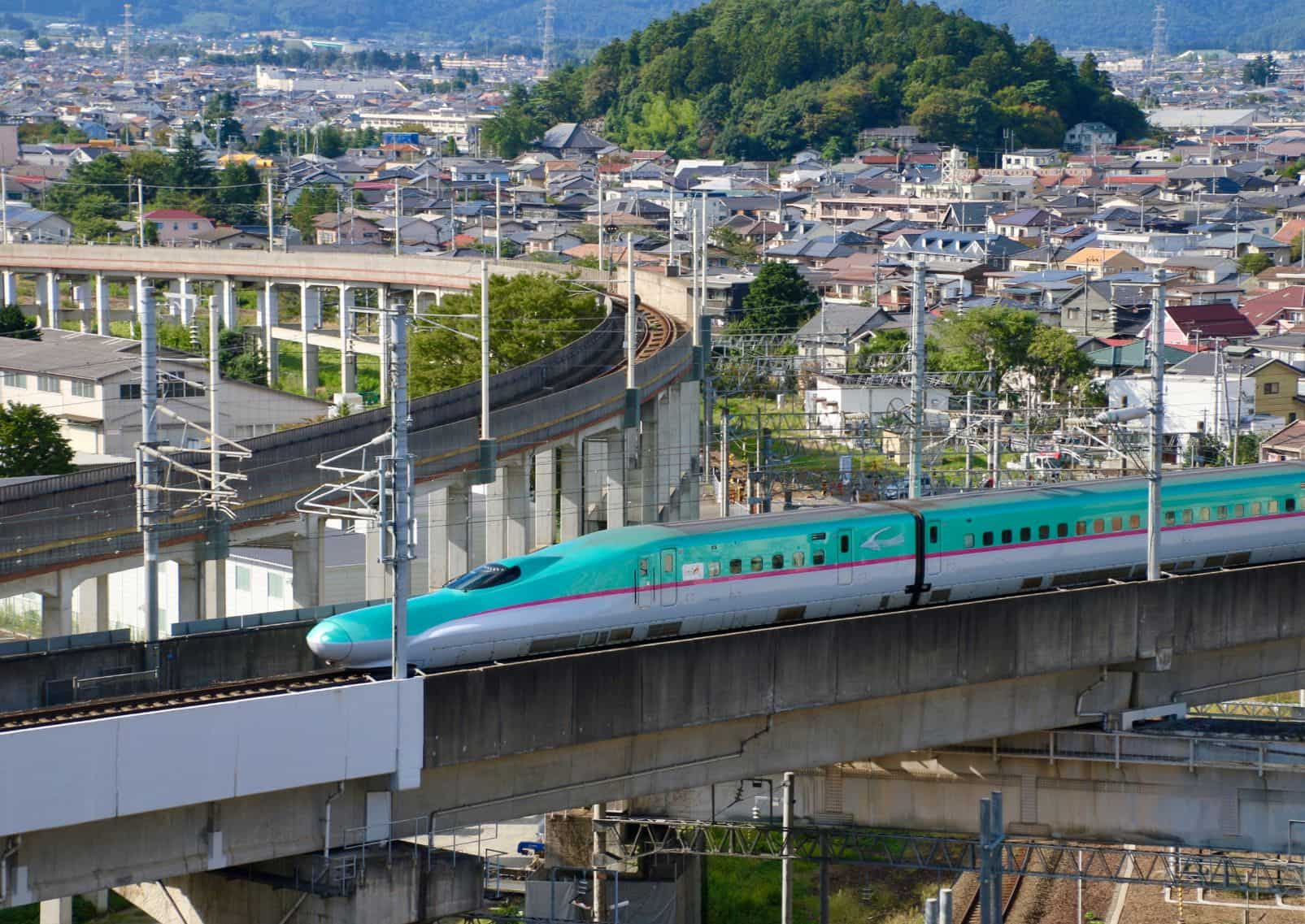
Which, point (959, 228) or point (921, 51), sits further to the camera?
point (921, 51)

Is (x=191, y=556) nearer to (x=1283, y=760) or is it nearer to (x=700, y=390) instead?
(x=1283, y=760)

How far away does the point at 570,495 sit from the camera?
126 ft

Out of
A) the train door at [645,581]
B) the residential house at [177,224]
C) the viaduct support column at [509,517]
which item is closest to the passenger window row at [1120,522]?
the train door at [645,581]

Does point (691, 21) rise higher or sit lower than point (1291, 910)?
higher

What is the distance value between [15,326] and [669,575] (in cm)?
4748

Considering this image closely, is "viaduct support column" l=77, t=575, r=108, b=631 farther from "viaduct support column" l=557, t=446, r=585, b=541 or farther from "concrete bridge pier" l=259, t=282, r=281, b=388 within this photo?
"concrete bridge pier" l=259, t=282, r=281, b=388

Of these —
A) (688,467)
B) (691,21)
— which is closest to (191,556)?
(688,467)

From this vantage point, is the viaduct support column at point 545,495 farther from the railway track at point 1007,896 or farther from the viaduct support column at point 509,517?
the railway track at point 1007,896

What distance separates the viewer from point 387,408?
31453 mm

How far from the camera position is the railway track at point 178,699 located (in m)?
17.1

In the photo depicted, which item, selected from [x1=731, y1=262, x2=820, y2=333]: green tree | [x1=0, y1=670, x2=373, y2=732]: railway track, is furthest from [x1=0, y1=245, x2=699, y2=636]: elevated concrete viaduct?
[x1=731, y1=262, x2=820, y2=333]: green tree

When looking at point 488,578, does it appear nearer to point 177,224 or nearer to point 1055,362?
point 1055,362

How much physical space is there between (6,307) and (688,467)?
3063 centimetres

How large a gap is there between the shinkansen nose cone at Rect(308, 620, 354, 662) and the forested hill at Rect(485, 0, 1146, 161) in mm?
130363
